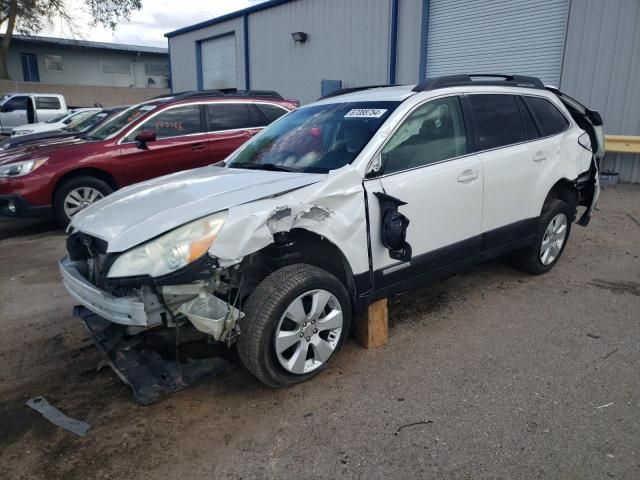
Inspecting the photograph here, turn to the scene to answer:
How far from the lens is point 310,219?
297 cm

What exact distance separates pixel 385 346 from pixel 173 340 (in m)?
1.48

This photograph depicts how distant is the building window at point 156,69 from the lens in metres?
37.9

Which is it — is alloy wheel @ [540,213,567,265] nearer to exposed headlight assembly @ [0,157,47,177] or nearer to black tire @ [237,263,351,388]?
black tire @ [237,263,351,388]

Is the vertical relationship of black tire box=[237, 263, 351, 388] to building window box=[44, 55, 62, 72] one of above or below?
below

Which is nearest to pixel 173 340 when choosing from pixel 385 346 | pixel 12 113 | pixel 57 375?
pixel 57 375

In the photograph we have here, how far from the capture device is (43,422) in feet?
9.17

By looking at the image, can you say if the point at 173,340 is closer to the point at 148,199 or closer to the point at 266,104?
the point at 148,199

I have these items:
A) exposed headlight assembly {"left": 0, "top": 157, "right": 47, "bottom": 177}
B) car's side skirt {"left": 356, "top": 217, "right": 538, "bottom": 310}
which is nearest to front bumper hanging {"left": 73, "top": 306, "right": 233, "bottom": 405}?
car's side skirt {"left": 356, "top": 217, "right": 538, "bottom": 310}

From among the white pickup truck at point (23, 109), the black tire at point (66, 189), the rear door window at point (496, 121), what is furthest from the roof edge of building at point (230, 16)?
the rear door window at point (496, 121)

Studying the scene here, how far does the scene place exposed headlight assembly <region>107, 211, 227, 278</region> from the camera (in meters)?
2.61

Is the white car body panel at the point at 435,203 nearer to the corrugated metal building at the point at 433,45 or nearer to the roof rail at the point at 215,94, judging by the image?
the roof rail at the point at 215,94

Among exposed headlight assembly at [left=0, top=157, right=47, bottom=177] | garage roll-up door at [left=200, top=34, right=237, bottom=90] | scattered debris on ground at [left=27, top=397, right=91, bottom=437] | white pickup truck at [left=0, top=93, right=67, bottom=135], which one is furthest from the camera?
garage roll-up door at [left=200, top=34, right=237, bottom=90]

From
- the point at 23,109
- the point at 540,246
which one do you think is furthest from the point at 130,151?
the point at 23,109

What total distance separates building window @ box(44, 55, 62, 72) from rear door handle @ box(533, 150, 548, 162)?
1498 inches
